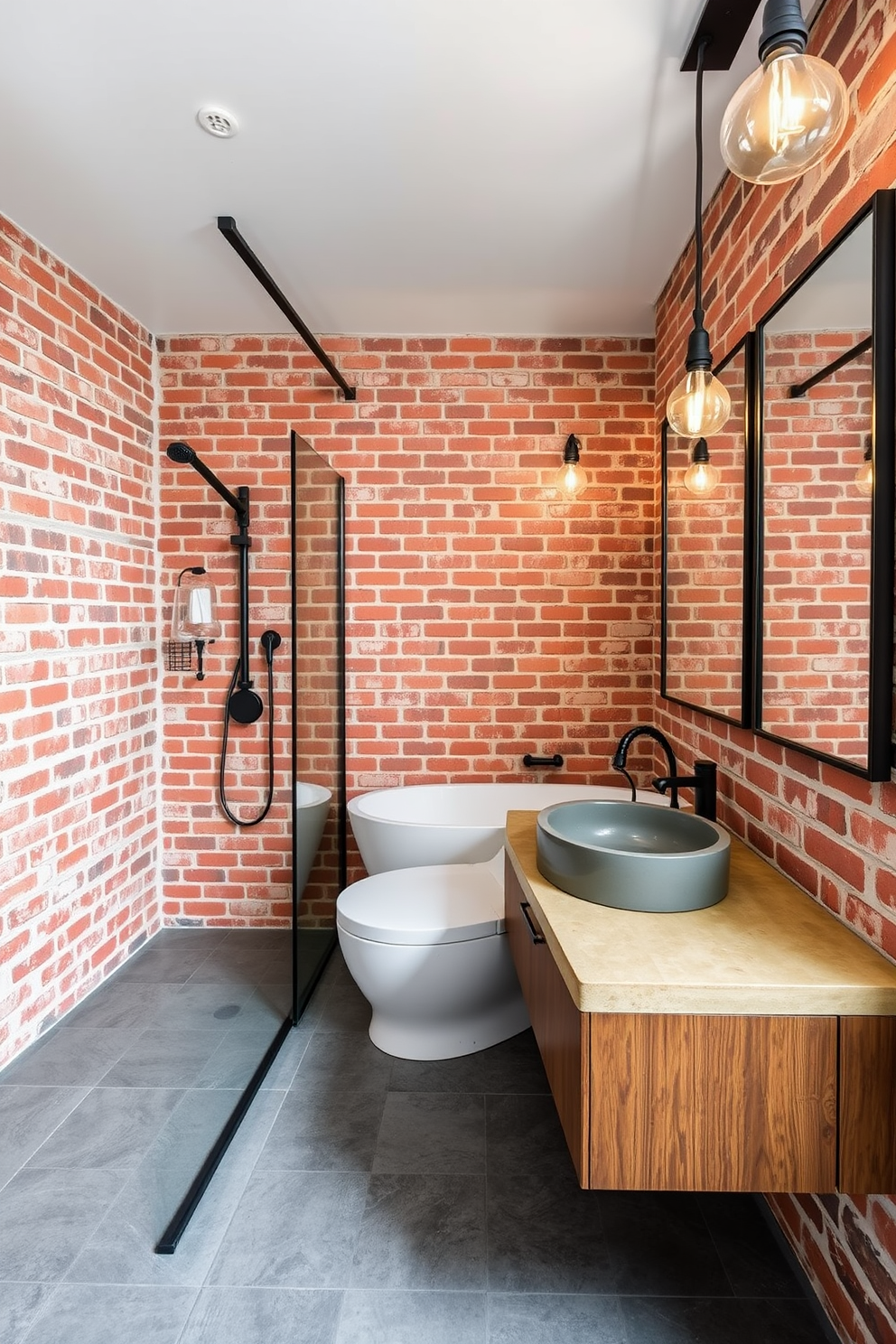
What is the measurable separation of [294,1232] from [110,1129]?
64 cm

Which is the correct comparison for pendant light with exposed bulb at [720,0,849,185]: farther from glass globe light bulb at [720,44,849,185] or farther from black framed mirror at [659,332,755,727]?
black framed mirror at [659,332,755,727]

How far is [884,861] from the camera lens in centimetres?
118

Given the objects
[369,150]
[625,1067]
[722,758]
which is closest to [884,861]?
[625,1067]

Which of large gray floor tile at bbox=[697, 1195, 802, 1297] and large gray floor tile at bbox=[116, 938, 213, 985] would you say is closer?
large gray floor tile at bbox=[697, 1195, 802, 1297]

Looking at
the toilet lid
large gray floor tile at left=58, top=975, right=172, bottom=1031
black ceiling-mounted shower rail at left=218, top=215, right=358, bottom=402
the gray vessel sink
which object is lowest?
large gray floor tile at left=58, top=975, right=172, bottom=1031

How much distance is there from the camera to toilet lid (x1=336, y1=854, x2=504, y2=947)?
2.01 meters

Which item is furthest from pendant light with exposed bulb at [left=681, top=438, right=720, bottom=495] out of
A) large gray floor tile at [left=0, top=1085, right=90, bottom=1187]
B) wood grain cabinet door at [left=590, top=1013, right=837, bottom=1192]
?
large gray floor tile at [left=0, top=1085, right=90, bottom=1187]

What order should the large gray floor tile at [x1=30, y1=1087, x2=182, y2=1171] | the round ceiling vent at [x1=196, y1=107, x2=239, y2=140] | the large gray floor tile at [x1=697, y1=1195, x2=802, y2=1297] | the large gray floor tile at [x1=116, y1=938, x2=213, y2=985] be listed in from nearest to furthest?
the large gray floor tile at [x1=697, y1=1195, x2=802, y2=1297] → the round ceiling vent at [x1=196, y1=107, x2=239, y2=140] → the large gray floor tile at [x1=30, y1=1087, x2=182, y2=1171] → the large gray floor tile at [x1=116, y1=938, x2=213, y2=985]

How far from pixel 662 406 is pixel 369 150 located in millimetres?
1469

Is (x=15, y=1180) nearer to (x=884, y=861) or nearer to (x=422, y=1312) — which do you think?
(x=422, y=1312)

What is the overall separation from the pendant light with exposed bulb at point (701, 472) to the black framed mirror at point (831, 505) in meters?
0.38

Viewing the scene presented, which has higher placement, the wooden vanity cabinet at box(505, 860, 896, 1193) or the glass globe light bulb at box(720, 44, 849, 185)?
the glass globe light bulb at box(720, 44, 849, 185)

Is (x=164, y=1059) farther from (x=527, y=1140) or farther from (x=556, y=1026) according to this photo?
(x=556, y=1026)

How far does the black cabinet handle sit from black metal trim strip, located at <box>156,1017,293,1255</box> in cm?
98
